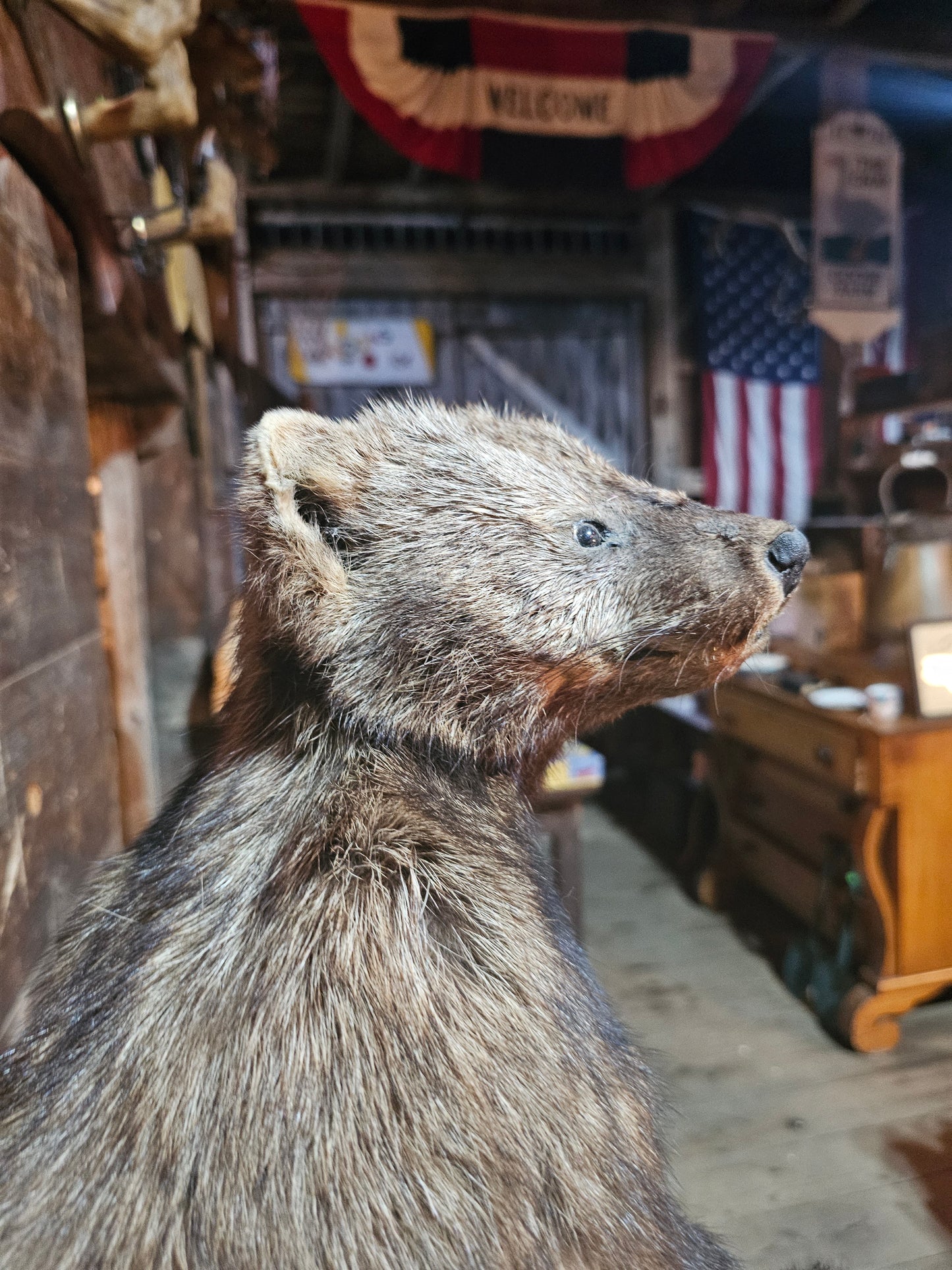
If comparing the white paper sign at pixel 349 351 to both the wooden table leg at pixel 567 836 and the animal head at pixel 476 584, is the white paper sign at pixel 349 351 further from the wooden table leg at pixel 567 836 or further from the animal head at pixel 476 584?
the animal head at pixel 476 584

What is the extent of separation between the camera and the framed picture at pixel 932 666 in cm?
220

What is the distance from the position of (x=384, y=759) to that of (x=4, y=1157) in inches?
19.5

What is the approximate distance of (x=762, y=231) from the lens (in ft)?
14.5

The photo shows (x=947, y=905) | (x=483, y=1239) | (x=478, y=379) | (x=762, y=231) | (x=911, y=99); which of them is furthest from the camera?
(x=478, y=379)

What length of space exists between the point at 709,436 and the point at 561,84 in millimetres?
2210

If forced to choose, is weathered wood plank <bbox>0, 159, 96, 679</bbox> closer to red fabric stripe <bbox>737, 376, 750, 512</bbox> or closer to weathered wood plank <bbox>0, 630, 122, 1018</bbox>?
weathered wood plank <bbox>0, 630, 122, 1018</bbox>

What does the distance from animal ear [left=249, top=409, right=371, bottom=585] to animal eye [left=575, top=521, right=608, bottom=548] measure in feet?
0.87

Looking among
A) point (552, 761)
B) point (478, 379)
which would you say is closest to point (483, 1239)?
point (552, 761)

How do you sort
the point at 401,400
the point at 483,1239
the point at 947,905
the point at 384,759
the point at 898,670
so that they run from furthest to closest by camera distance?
the point at 898,670, the point at 947,905, the point at 401,400, the point at 384,759, the point at 483,1239

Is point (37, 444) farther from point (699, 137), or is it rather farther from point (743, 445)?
point (743, 445)

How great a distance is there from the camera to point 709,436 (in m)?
4.52

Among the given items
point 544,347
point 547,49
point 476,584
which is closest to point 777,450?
point 544,347

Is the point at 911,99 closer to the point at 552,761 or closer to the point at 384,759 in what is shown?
the point at 552,761

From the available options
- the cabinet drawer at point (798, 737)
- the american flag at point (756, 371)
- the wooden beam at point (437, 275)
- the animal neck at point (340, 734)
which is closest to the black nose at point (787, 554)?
the animal neck at point (340, 734)
